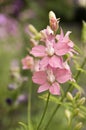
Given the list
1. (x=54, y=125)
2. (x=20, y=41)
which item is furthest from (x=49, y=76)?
(x=20, y=41)

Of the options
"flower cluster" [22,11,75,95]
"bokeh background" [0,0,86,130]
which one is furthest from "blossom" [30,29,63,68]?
"bokeh background" [0,0,86,130]

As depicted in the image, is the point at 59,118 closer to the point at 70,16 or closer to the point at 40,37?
the point at 40,37

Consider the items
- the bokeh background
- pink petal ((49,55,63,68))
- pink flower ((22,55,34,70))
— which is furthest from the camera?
the bokeh background

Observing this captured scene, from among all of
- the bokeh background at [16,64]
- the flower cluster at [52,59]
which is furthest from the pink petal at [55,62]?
the bokeh background at [16,64]

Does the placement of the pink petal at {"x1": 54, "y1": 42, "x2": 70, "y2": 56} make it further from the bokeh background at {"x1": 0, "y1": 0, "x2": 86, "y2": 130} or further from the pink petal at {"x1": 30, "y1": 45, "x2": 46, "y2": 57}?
the bokeh background at {"x1": 0, "y1": 0, "x2": 86, "y2": 130}

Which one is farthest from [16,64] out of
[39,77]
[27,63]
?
[39,77]

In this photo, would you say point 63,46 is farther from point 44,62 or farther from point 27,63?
point 27,63

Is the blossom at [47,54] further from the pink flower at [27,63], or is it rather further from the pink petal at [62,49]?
the pink flower at [27,63]
